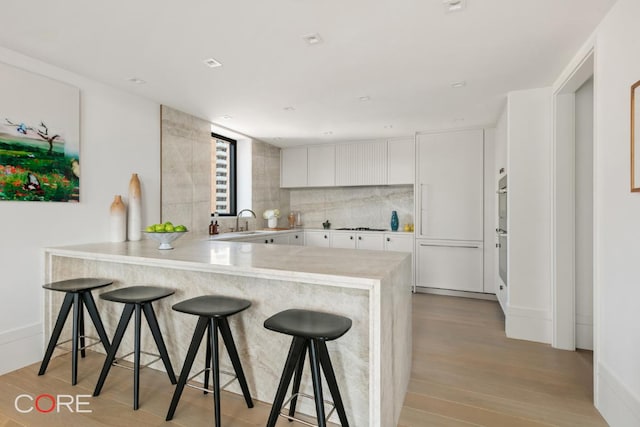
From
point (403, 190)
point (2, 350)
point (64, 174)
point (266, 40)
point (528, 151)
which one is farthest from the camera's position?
point (403, 190)

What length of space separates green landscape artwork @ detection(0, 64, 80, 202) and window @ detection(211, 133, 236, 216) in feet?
6.91

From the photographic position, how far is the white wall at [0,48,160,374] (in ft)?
7.61

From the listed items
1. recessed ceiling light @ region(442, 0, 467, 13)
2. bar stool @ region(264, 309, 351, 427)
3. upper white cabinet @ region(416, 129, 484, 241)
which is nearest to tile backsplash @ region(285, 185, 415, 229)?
upper white cabinet @ region(416, 129, 484, 241)

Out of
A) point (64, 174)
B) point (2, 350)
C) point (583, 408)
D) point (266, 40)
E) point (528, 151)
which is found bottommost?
point (583, 408)

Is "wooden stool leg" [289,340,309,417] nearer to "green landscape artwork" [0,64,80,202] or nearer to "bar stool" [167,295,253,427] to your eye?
"bar stool" [167,295,253,427]

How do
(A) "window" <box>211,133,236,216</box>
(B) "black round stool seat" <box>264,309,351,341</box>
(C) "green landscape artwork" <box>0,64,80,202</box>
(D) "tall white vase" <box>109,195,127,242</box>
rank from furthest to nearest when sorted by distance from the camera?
(A) "window" <box>211,133,236,216</box> < (D) "tall white vase" <box>109,195,127,242</box> < (C) "green landscape artwork" <box>0,64,80,202</box> < (B) "black round stool seat" <box>264,309,351,341</box>

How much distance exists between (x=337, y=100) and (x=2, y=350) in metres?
3.32

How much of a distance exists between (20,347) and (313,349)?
7.72 feet

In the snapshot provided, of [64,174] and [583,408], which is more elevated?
[64,174]

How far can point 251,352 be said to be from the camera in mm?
2062

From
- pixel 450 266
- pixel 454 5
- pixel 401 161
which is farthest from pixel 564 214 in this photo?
pixel 401 161

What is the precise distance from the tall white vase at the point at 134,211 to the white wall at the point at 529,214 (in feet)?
11.4

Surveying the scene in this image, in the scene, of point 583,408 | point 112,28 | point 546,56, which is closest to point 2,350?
point 112,28

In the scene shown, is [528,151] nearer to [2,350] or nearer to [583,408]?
[583,408]
